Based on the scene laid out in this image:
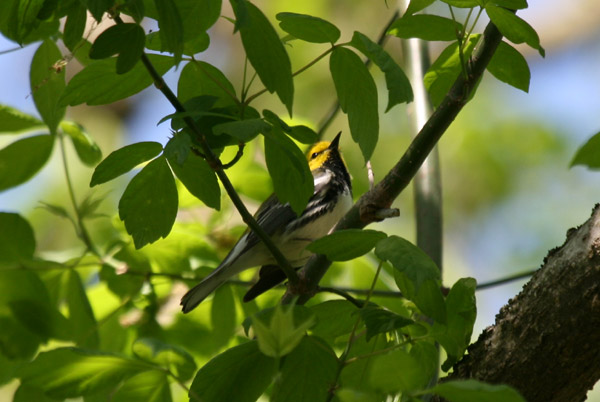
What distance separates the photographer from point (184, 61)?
1407 millimetres

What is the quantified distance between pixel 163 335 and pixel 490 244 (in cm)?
436

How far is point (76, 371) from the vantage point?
4.15ft

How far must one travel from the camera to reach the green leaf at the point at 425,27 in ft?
4.54

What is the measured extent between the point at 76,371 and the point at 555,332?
0.87 meters

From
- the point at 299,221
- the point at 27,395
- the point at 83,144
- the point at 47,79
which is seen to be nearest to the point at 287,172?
the point at 47,79

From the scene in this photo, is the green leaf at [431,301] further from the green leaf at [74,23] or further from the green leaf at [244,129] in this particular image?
the green leaf at [74,23]

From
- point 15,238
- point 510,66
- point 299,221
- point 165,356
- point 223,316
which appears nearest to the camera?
point 510,66

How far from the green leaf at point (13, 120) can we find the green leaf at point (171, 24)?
1115 mm

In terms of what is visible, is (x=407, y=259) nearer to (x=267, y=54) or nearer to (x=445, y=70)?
(x=267, y=54)

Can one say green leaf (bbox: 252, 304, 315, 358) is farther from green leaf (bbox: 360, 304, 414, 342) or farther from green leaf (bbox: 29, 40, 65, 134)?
green leaf (bbox: 29, 40, 65, 134)

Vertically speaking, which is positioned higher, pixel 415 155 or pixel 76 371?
pixel 415 155

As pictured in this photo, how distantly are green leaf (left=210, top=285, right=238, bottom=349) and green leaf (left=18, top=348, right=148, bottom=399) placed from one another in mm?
889

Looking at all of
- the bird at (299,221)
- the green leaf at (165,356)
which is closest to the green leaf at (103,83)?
the green leaf at (165,356)

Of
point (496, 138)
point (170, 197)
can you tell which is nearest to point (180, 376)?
point (170, 197)
